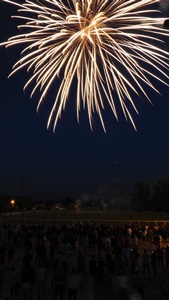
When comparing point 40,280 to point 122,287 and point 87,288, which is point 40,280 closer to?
point 87,288

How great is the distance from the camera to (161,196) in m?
91.1

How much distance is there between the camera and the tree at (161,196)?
8862 centimetres

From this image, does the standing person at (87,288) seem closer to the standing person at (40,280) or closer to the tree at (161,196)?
the standing person at (40,280)

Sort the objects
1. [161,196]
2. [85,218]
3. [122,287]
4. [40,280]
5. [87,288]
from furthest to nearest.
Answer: [161,196]
[85,218]
[40,280]
[87,288]
[122,287]

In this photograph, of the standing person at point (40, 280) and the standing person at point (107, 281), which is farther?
the standing person at point (40, 280)

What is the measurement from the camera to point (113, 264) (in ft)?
45.3

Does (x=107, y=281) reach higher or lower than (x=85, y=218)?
higher

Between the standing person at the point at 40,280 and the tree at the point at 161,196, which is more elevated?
the tree at the point at 161,196

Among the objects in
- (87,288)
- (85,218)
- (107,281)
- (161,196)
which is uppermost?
(161,196)

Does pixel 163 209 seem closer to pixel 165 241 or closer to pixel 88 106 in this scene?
pixel 165 241

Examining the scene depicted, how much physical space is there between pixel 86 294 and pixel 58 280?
1.13 metres

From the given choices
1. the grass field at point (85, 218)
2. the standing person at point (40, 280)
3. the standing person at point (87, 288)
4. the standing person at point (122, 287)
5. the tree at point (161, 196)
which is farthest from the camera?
the tree at point (161, 196)

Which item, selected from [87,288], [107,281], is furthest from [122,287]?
[87,288]

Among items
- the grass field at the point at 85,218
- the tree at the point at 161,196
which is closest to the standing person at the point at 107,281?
the grass field at the point at 85,218
